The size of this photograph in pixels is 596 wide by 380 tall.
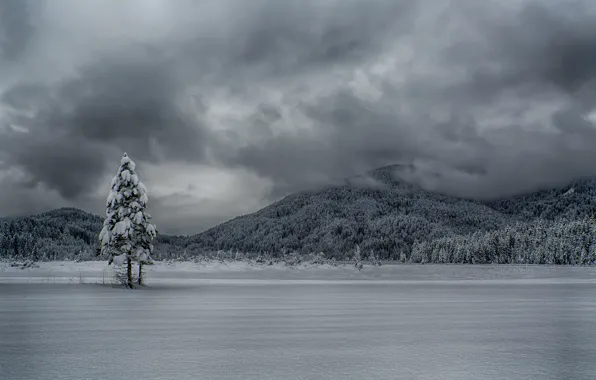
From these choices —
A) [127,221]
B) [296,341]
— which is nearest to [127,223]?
[127,221]

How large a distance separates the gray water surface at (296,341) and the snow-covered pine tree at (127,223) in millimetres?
15310

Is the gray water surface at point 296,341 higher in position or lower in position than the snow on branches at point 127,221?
lower

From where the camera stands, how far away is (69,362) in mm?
13547

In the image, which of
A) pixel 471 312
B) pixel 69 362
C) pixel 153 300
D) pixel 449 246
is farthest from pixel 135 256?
pixel 449 246

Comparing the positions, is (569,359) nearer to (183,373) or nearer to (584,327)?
(584,327)

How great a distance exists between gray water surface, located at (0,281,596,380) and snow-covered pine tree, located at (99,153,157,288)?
50.2ft

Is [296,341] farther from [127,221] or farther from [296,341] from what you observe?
[127,221]

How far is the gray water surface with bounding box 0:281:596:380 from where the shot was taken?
12.6 meters

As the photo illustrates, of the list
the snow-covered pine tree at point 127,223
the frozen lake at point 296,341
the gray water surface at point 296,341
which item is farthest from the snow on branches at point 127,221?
the gray water surface at point 296,341

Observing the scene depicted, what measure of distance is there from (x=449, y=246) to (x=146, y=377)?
17344cm

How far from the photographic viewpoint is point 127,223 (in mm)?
45406

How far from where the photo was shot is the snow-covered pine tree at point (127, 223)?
45.3 metres

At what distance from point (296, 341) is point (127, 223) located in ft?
104

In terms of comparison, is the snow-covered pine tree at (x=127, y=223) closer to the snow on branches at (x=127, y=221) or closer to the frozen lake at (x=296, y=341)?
the snow on branches at (x=127, y=221)
